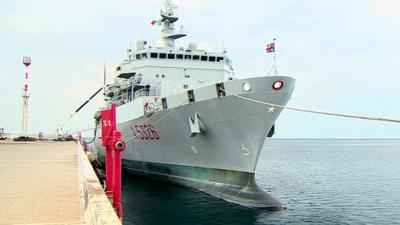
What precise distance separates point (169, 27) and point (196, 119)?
11.5 meters

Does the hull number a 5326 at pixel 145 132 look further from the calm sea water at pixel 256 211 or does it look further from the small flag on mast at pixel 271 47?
the small flag on mast at pixel 271 47

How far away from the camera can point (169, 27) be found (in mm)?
26047

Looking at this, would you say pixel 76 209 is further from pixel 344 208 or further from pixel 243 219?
pixel 344 208

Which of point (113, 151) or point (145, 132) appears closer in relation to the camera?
point (113, 151)

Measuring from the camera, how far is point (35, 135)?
46.7 m

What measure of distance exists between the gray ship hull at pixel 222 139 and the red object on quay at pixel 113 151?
6.14 meters

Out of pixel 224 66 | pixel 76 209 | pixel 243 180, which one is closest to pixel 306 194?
pixel 243 180

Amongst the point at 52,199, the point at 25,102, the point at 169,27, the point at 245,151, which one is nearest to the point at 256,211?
the point at 245,151

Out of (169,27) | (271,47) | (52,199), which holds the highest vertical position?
(169,27)

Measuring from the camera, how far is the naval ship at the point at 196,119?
1502cm

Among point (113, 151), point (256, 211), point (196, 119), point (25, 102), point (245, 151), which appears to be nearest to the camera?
point (113, 151)

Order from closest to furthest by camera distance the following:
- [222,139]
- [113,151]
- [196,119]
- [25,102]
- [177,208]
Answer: [113,151]
[177,208]
[222,139]
[196,119]
[25,102]

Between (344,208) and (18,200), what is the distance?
13.0 metres

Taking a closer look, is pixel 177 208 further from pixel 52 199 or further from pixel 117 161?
pixel 52 199
